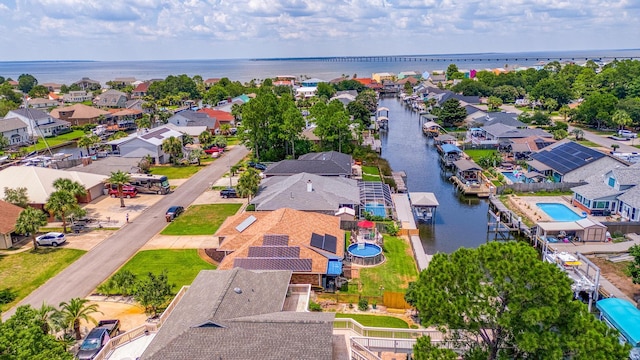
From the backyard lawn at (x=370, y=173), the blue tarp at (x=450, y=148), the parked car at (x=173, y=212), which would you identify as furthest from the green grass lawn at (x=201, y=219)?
the blue tarp at (x=450, y=148)

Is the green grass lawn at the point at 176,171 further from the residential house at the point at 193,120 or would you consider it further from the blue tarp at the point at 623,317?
the blue tarp at the point at 623,317

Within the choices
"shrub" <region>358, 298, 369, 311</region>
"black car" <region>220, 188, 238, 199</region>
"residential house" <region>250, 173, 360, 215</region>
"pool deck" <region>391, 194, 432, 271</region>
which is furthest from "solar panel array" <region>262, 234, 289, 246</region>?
"black car" <region>220, 188, 238, 199</region>

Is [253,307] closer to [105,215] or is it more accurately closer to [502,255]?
[502,255]

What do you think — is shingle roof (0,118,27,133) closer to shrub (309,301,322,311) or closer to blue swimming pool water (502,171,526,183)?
shrub (309,301,322,311)

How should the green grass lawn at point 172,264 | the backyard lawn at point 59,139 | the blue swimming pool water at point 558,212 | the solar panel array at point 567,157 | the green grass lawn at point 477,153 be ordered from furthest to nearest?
the backyard lawn at point 59,139 < the green grass lawn at point 477,153 < the solar panel array at point 567,157 < the blue swimming pool water at point 558,212 < the green grass lawn at point 172,264

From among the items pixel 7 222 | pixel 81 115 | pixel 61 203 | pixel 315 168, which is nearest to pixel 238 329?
pixel 61 203
